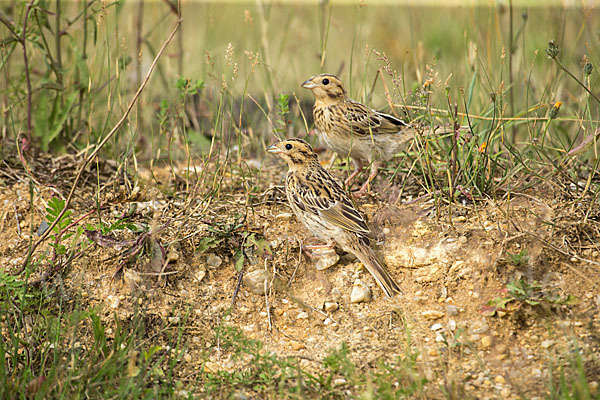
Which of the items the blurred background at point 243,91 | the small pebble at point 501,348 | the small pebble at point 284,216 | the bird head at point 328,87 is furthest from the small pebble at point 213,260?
the small pebble at point 501,348

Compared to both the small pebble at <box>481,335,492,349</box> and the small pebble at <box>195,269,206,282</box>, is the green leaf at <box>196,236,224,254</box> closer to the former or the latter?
the small pebble at <box>195,269,206,282</box>

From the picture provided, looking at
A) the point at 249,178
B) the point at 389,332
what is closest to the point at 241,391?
the point at 389,332

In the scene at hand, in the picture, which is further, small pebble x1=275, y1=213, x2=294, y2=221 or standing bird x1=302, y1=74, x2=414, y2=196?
standing bird x1=302, y1=74, x2=414, y2=196

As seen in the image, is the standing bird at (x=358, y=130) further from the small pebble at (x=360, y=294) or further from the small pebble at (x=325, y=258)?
the small pebble at (x=360, y=294)

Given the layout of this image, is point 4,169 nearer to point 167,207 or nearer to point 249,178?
point 167,207

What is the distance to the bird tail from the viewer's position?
4387 mm

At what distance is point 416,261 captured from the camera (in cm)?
456

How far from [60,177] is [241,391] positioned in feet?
8.32

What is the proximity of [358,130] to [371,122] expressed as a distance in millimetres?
136

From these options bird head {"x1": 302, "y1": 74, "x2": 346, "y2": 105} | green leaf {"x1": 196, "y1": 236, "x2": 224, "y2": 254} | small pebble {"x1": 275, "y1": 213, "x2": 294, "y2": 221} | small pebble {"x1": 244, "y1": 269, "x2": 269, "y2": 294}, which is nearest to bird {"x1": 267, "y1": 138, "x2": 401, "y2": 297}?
small pebble {"x1": 275, "y1": 213, "x2": 294, "y2": 221}

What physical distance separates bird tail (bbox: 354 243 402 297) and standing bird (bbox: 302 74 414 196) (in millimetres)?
904

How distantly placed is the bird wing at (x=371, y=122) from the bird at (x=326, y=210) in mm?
537

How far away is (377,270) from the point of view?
441 cm

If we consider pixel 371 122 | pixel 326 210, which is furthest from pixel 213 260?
pixel 371 122
